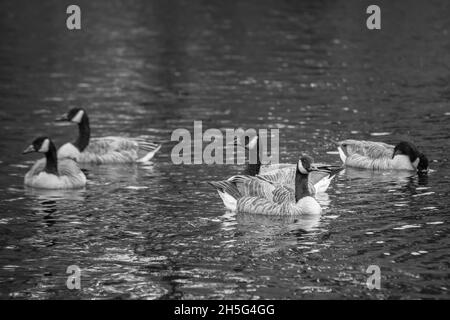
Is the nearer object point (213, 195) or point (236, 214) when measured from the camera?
point (236, 214)

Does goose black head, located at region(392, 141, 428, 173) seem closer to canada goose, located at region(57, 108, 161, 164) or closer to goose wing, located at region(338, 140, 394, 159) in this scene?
goose wing, located at region(338, 140, 394, 159)

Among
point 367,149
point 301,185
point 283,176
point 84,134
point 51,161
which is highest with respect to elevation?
point 84,134

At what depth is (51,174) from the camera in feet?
79.0

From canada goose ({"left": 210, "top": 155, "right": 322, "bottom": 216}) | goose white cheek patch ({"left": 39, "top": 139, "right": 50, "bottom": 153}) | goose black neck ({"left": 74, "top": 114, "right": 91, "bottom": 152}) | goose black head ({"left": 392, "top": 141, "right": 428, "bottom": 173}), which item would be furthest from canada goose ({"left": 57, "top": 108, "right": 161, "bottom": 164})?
goose black head ({"left": 392, "top": 141, "right": 428, "bottom": 173})

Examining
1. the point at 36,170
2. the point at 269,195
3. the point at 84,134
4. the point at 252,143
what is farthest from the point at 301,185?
the point at 84,134

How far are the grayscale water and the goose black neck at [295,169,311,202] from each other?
0.80m

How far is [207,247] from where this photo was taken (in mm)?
18469

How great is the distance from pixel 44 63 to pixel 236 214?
25243mm

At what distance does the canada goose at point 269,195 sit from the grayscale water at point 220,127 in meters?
0.35

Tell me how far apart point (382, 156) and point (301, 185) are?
18.2ft

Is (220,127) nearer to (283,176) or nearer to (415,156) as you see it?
(415,156)

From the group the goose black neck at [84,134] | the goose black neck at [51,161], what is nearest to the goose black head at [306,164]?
the goose black neck at [51,161]
